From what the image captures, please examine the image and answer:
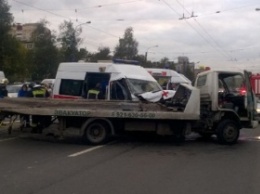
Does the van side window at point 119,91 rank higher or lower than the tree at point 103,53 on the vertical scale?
lower

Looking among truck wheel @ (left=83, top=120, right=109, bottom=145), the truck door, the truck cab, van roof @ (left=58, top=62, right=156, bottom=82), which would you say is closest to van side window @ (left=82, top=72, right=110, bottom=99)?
van roof @ (left=58, top=62, right=156, bottom=82)

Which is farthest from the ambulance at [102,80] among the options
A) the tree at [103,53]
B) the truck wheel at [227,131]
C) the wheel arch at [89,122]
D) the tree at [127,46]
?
the tree at [127,46]

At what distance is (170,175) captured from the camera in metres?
8.58

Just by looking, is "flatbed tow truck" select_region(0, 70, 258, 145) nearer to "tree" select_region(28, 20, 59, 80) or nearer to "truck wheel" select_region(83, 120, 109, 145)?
"truck wheel" select_region(83, 120, 109, 145)

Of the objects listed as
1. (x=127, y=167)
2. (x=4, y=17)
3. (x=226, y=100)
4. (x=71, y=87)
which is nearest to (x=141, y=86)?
(x=71, y=87)

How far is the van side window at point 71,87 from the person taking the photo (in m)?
17.0

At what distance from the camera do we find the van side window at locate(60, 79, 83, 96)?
17.0 meters

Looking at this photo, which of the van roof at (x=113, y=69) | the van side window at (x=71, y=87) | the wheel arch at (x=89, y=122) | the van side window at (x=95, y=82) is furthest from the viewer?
the van side window at (x=71, y=87)

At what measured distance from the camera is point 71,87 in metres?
17.1

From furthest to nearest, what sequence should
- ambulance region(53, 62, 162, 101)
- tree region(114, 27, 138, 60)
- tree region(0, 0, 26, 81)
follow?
1. tree region(114, 27, 138, 60)
2. tree region(0, 0, 26, 81)
3. ambulance region(53, 62, 162, 101)

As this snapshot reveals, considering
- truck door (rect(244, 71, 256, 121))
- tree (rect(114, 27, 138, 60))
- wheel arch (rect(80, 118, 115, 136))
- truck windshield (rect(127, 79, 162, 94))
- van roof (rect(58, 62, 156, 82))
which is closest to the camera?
wheel arch (rect(80, 118, 115, 136))

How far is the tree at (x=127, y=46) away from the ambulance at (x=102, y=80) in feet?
215

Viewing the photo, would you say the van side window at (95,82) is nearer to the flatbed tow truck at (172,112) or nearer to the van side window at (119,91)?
the van side window at (119,91)

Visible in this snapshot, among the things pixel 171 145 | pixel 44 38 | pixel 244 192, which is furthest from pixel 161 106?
pixel 44 38
